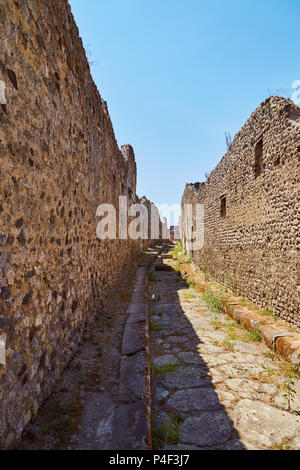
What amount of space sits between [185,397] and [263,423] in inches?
27.0

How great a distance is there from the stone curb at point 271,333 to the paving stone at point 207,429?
4.39 ft

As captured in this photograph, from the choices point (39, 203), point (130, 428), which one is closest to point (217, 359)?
point (130, 428)

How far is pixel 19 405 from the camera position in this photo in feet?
5.31

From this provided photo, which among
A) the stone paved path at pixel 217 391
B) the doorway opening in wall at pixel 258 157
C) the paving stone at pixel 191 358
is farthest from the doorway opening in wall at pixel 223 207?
the paving stone at pixel 191 358

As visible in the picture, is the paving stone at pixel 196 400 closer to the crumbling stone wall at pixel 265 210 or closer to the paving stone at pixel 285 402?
the paving stone at pixel 285 402

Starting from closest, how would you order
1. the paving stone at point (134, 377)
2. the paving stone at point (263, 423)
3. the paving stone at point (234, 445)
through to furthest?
the paving stone at point (234, 445), the paving stone at point (263, 423), the paving stone at point (134, 377)

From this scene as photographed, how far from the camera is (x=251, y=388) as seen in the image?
2654 mm

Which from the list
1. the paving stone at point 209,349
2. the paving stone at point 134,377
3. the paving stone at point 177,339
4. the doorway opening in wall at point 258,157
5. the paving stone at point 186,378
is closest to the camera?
the paving stone at point 134,377

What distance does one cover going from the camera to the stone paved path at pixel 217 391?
6.45 feet

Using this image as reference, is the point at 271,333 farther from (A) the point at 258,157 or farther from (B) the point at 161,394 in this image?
(A) the point at 258,157

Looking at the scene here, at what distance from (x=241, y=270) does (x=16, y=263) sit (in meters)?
5.23

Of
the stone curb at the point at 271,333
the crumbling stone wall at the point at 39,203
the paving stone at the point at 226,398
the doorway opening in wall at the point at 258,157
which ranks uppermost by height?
the doorway opening in wall at the point at 258,157
